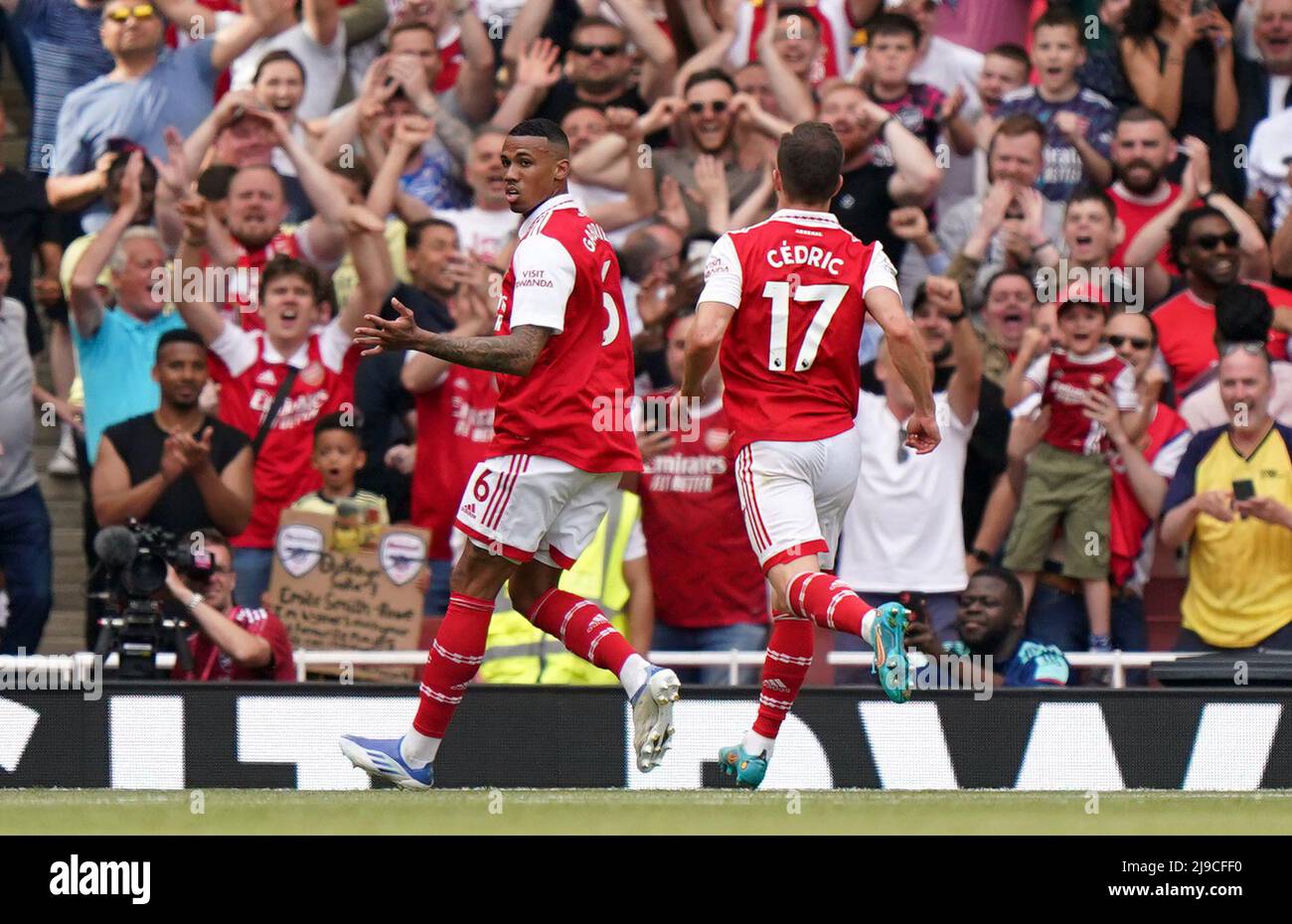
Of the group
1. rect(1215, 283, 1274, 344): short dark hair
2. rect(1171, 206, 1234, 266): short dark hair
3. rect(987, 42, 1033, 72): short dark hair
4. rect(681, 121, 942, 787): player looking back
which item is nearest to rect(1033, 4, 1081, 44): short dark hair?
rect(987, 42, 1033, 72): short dark hair

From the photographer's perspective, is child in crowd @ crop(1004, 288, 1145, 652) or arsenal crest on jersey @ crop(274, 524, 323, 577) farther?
child in crowd @ crop(1004, 288, 1145, 652)

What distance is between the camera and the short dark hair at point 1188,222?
1112cm

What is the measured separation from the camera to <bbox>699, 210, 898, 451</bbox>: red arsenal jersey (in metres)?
7.37

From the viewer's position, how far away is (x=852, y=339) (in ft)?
24.7

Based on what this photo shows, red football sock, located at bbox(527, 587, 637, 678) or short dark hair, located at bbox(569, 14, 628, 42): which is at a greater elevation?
short dark hair, located at bbox(569, 14, 628, 42)

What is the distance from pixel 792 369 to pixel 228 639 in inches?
115

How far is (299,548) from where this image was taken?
393 inches

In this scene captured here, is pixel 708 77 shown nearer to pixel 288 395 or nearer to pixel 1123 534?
pixel 288 395

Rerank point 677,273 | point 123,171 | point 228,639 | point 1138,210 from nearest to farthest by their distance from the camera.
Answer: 1. point 228,639
2. point 677,273
3. point 123,171
4. point 1138,210

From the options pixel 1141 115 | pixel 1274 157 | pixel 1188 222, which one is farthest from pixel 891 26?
pixel 1274 157

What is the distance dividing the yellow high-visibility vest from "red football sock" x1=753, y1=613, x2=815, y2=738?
5.99 ft

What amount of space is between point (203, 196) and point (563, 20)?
2395 mm

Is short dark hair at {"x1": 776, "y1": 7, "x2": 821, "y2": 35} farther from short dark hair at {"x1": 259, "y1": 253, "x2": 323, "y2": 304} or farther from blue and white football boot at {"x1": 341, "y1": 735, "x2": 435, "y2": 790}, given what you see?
blue and white football boot at {"x1": 341, "y1": 735, "x2": 435, "y2": 790}
